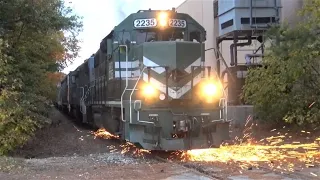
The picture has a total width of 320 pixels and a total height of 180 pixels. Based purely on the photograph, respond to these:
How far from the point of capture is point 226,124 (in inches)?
427

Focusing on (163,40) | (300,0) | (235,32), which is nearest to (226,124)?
(163,40)

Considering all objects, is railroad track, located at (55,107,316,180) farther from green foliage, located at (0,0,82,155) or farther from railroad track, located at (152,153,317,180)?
green foliage, located at (0,0,82,155)

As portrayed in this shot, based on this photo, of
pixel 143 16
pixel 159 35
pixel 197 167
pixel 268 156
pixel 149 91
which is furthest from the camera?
pixel 143 16

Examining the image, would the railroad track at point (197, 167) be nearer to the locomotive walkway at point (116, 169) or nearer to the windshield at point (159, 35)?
the locomotive walkway at point (116, 169)

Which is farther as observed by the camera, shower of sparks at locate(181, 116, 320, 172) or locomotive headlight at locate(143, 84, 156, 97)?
locomotive headlight at locate(143, 84, 156, 97)

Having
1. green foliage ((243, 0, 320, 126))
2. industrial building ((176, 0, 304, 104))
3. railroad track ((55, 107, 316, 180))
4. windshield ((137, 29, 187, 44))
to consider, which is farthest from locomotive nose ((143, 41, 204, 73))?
industrial building ((176, 0, 304, 104))

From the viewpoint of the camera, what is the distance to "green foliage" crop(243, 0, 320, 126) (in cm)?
1273

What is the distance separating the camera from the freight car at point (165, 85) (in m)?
10.4

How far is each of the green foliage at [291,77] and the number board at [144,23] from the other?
370 centimetres

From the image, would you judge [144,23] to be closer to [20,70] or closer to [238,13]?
[20,70]

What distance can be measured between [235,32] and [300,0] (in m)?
4.24

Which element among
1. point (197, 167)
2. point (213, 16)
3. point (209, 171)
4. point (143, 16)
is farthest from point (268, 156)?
point (213, 16)

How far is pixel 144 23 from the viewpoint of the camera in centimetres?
1173

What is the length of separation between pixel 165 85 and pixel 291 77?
5.51 metres
